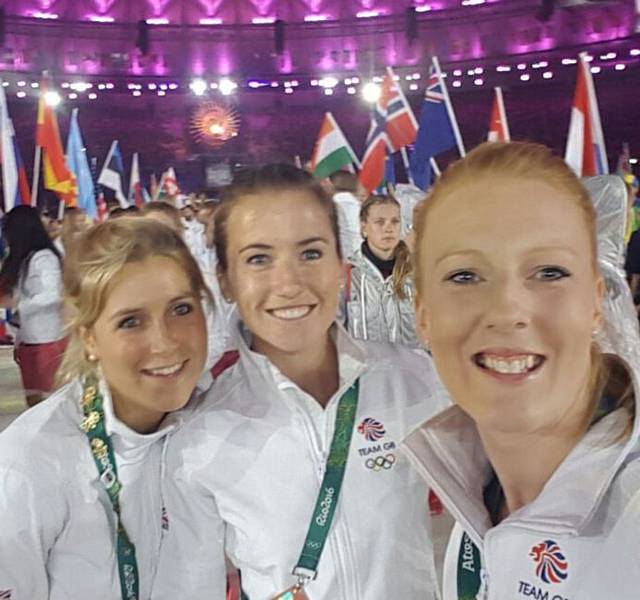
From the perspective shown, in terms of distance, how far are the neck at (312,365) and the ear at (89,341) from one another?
0.35 metres

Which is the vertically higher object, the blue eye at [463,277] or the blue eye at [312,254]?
the blue eye at [312,254]

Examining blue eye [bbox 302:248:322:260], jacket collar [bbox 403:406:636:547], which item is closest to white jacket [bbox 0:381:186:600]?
blue eye [bbox 302:248:322:260]

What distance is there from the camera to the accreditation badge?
5.00 feet

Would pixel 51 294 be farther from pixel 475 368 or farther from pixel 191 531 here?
pixel 475 368

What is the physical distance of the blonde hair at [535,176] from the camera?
105cm

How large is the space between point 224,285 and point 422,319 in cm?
65

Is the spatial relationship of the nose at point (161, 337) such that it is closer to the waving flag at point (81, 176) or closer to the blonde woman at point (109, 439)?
the blonde woman at point (109, 439)

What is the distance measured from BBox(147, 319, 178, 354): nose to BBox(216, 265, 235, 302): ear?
136mm

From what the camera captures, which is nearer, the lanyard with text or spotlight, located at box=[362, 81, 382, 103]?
the lanyard with text

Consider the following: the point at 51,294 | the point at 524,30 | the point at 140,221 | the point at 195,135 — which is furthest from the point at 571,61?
the point at 140,221

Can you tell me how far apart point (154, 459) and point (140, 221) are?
0.53 metres

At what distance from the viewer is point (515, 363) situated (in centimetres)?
99

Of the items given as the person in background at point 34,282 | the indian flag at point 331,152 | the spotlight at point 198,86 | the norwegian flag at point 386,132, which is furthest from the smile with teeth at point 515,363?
the spotlight at point 198,86

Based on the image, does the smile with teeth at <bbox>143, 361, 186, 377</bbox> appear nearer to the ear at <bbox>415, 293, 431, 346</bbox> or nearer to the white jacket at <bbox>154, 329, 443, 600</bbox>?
the white jacket at <bbox>154, 329, 443, 600</bbox>
